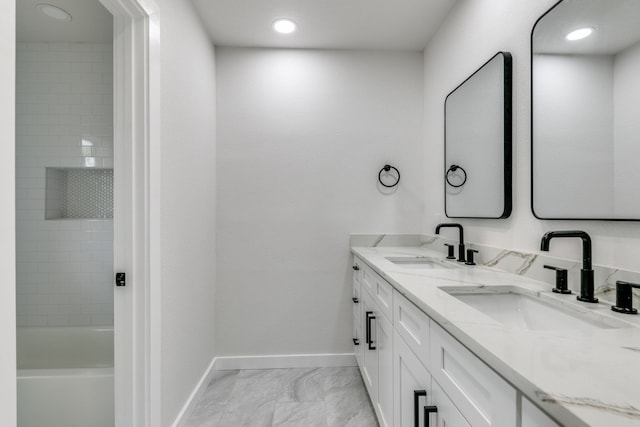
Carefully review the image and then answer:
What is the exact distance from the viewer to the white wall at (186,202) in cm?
156

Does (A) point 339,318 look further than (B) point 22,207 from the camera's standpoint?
Yes

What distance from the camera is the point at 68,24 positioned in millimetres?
2043

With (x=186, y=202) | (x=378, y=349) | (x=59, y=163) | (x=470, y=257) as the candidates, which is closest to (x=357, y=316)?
(x=378, y=349)

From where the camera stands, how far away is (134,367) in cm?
131

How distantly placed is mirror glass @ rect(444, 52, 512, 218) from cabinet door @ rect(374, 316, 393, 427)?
78 centimetres

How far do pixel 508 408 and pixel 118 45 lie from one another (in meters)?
1.78

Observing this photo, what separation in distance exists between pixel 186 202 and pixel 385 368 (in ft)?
4.59

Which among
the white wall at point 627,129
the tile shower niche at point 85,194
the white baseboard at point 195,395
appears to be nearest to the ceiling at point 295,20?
the tile shower niche at point 85,194

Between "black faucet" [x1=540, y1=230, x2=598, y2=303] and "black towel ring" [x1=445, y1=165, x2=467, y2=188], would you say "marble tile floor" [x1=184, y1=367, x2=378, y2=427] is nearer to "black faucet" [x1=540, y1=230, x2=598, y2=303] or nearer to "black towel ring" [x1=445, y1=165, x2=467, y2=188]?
"black faucet" [x1=540, y1=230, x2=598, y2=303]

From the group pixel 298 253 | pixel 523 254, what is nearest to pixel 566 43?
pixel 523 254

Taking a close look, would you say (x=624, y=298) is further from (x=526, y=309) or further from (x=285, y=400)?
(x=285, y=400)

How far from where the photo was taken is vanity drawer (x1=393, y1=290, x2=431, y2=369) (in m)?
0.99

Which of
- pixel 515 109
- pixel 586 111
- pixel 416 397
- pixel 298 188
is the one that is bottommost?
pixel 416 397

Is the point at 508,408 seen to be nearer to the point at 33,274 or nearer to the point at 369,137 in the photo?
the point at 369,137
